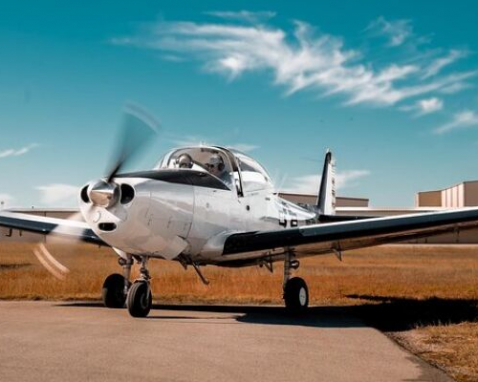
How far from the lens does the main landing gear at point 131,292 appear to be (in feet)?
35.8

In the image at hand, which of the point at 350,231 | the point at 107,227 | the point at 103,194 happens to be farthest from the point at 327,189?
the point at 103,194

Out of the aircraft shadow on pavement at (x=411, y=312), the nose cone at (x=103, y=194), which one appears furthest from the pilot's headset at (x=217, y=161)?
the aircraft shadow on pavement at (x=411, y=312)

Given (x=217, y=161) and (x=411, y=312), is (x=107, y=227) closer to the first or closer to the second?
(x=217, y=161)

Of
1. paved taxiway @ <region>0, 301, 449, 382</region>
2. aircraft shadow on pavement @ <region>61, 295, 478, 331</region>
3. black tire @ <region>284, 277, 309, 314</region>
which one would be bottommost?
paved taxiway @ <region>0, 301, 449, 382</region>

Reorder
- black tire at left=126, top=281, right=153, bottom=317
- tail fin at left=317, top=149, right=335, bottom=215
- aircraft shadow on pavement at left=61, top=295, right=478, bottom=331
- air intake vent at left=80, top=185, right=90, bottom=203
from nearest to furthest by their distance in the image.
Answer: air intake vent at left=80, top=185, right=90, bottom=203
black tire at left=126, top=281, right=153, bottom=317
aircraft shadow on pavement at left=61, top=295, right=478, bottom=331
tail fin at left=317, top=149, right=335, bottom=215

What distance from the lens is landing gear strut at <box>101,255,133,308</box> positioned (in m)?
13.1

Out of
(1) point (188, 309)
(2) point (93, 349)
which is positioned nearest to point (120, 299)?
(1) point (188, 309)

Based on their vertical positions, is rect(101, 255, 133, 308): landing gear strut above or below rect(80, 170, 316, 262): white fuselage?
below

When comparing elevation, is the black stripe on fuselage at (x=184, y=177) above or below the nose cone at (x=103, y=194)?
above

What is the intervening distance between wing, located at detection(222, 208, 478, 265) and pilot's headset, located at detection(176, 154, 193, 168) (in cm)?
170

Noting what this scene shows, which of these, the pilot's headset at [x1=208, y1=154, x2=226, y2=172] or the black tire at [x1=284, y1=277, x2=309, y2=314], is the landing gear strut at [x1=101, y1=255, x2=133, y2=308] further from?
the black tire at [x1=284, y1=277, x2=309, y2=314]

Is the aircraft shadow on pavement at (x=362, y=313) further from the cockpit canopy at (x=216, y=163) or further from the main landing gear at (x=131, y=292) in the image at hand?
the cockpit canopy at (x=216, y=163)

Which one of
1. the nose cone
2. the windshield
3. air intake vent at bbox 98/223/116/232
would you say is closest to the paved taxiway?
air intake vent at bbox 98/223/116/232

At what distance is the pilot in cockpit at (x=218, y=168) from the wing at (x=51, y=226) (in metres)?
3.45
